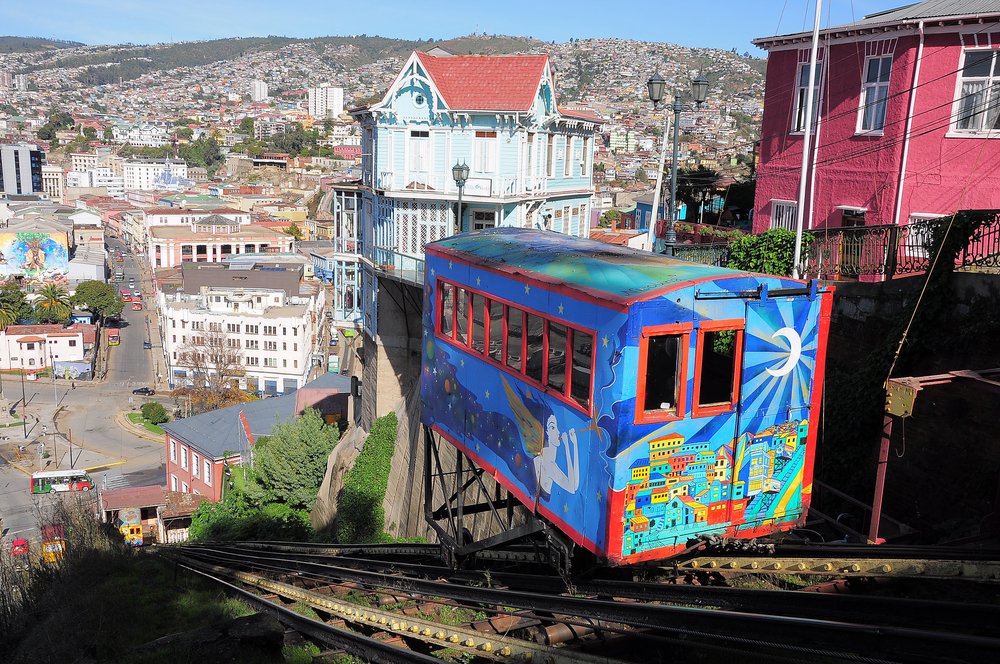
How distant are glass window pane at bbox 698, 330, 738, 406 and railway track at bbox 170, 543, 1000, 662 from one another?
1891 mm

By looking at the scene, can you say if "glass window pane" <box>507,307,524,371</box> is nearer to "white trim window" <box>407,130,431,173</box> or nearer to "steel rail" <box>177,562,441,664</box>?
"steel rail" <box>177,562,441,664</box>

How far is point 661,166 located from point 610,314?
1124 centimetres

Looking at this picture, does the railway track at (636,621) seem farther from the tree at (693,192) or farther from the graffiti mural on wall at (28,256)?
the graffiti mural on wall at (28,256)

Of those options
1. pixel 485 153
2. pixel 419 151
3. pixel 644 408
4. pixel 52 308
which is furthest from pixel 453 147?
pixel 52 308

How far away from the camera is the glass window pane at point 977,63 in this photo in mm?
16734

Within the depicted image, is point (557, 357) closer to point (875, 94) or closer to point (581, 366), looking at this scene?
point (581, 366)

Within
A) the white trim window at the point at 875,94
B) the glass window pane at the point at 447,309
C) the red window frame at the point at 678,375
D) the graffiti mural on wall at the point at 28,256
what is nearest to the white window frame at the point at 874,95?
the white trim window at the point at 875,94

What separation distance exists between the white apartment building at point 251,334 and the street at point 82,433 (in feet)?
25.4

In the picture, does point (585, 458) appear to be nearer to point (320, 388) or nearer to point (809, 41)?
point (809, 41)

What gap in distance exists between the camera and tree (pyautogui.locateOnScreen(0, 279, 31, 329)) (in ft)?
325

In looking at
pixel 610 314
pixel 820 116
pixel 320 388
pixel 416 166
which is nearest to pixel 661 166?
pixel 820 116

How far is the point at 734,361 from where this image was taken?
Result: 8023 millimetres

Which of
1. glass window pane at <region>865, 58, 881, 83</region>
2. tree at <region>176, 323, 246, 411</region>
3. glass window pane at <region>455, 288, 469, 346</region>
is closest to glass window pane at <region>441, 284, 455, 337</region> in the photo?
glass window pane at <region>455, 288, 469, 346</region>

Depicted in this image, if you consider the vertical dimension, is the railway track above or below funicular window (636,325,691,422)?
below
